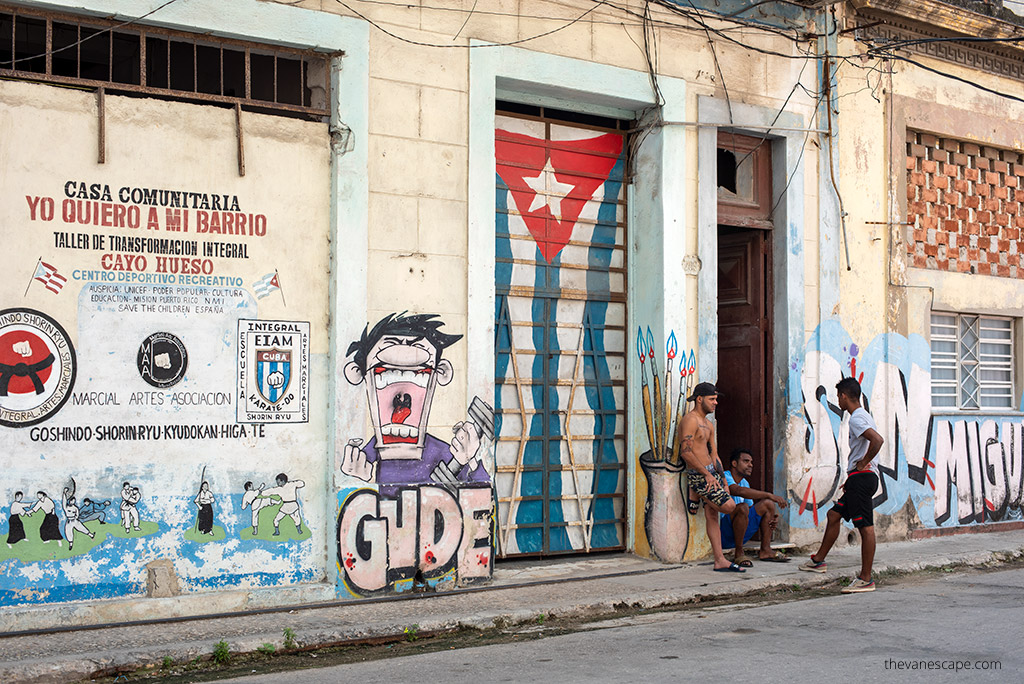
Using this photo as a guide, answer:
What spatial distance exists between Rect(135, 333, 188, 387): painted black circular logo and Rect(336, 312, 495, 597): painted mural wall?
120 cm

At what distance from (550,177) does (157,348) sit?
3.83 metres

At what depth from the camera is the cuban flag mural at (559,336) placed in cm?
900

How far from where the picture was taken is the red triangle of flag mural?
908 centimetres

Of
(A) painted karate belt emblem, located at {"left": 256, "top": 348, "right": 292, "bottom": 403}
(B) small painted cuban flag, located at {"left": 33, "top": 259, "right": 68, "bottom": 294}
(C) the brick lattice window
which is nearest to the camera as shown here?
(B) small painted cuban flag, located at {"left": 33, "top": 259, "right": 68, "bottom": 294}

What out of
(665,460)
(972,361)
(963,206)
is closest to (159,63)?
(665,460)

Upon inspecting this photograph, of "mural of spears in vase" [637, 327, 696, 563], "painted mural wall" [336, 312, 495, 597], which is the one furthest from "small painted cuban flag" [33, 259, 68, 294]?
"mural of spears in vase" [637, 327, 696, 563]

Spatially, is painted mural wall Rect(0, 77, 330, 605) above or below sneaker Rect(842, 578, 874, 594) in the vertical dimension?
above

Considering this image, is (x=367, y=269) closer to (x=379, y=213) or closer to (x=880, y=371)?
(x=379, y=213)

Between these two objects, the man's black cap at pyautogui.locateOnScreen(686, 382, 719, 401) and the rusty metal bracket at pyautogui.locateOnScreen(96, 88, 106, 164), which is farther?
the man's black cap at pyautogui.locateOnScreen(686, 382, 719, 401)

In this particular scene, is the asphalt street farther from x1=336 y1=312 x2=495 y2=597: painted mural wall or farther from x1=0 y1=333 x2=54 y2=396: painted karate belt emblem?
x1=0 y1=333 x2=54 y2=396: painted karate belt emblem

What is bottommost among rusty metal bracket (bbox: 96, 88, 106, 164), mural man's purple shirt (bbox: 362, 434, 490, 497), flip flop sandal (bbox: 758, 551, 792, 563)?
flip flop sandal (bbox: 758, 551, 792, 563)

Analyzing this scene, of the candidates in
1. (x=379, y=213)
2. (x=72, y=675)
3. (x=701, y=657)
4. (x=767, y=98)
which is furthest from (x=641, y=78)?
(x=72, y=675)

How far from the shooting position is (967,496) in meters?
11.4

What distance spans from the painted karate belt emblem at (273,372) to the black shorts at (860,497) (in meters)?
4.55
